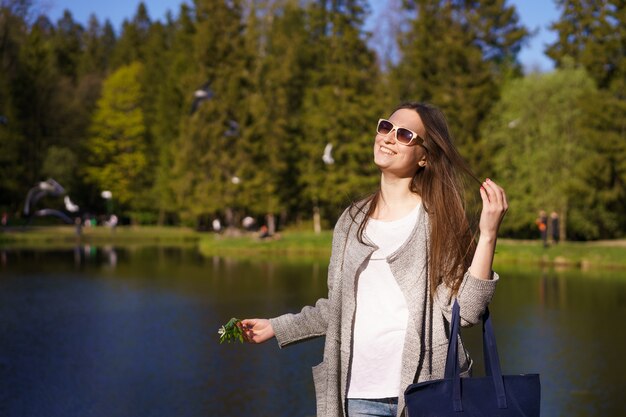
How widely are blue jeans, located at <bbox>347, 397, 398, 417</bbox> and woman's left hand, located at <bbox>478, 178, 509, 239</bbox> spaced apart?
0.65 m

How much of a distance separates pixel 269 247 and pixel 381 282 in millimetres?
35035

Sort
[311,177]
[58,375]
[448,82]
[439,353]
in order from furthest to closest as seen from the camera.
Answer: [311,177] < [448,82] < [58,375] < [439,353]

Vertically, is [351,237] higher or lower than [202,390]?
higher

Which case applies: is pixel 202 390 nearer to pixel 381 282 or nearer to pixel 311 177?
pixel 381 282

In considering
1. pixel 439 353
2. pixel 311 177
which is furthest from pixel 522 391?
pixel 311 177

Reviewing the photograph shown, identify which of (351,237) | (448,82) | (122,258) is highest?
(448,82)

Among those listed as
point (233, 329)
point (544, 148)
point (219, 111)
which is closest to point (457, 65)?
point (544, 148)

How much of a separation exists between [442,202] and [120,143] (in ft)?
206

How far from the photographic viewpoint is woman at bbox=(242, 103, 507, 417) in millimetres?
3398

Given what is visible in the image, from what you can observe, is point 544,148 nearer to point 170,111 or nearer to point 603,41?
point 603,41

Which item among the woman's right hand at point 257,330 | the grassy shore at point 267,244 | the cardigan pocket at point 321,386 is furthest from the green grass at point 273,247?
the cardigan pocket at point 321,386

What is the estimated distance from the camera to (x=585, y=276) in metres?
26.2

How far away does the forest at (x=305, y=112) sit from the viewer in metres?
40.4

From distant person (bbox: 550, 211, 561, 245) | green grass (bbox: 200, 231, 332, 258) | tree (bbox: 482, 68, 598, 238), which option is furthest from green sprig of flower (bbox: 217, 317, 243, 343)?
tree (bbox: 482, 68, 598, 238)
